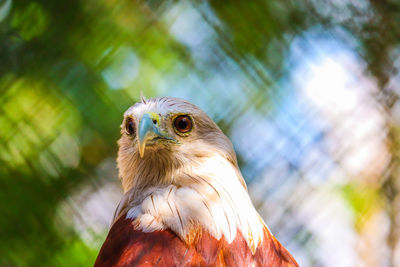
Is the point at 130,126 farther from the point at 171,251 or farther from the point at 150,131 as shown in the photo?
the point at 171,251

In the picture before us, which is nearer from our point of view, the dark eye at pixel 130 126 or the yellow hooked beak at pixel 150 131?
the yellow hooked beak at pixel 150 131

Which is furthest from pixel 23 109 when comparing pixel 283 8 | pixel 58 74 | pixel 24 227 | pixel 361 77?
pixel 361 77

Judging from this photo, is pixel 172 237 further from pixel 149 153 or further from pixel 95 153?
pixel 95 153

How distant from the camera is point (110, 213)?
1609 millimetres

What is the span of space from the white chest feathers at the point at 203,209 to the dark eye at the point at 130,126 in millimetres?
231

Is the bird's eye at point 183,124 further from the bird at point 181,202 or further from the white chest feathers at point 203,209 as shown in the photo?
the white chest feathers at point 203,209

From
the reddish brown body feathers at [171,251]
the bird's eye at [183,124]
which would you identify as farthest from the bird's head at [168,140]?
the reddish brown body feathers at [171,251]

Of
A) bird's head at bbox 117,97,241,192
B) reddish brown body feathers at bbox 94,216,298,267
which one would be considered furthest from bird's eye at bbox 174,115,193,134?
reddish brown body feathers at bbox 94,216,298,267

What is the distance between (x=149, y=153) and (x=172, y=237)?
0.38 metres

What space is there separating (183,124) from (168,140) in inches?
2.9

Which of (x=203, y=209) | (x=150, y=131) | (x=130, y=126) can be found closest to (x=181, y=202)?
(x=203, y=209)

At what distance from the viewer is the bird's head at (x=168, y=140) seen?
1.26 m

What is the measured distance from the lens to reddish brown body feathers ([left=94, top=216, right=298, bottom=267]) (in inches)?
39.1

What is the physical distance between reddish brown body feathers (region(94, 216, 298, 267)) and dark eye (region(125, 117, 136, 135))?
13.6 inches
